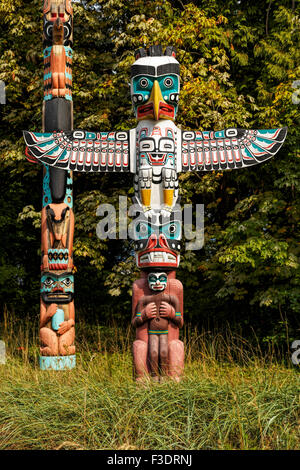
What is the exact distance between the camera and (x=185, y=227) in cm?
1191

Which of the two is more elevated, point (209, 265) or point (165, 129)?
point (165, 129)

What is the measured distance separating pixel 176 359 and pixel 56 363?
7.39ft

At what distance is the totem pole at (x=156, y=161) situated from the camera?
6.76m

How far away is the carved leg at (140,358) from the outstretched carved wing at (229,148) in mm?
2470

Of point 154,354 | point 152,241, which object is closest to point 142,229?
point 152,241

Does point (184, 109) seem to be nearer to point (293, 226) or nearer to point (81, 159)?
point (293, 226)

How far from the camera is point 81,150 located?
7.37 metres

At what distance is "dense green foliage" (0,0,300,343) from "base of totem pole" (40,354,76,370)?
2.83 metres

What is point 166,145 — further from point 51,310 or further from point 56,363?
point 56,363

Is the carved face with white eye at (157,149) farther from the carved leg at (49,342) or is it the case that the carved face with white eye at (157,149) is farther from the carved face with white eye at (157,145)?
the carved leg at (49,342)

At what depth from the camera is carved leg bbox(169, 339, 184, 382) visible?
654 cm

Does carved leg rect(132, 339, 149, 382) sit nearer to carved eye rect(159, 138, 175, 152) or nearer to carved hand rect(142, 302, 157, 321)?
carved hand rect(142, 302, 157, 321)

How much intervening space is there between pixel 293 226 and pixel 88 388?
237 inches

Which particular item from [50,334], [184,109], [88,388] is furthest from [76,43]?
[88,388]
